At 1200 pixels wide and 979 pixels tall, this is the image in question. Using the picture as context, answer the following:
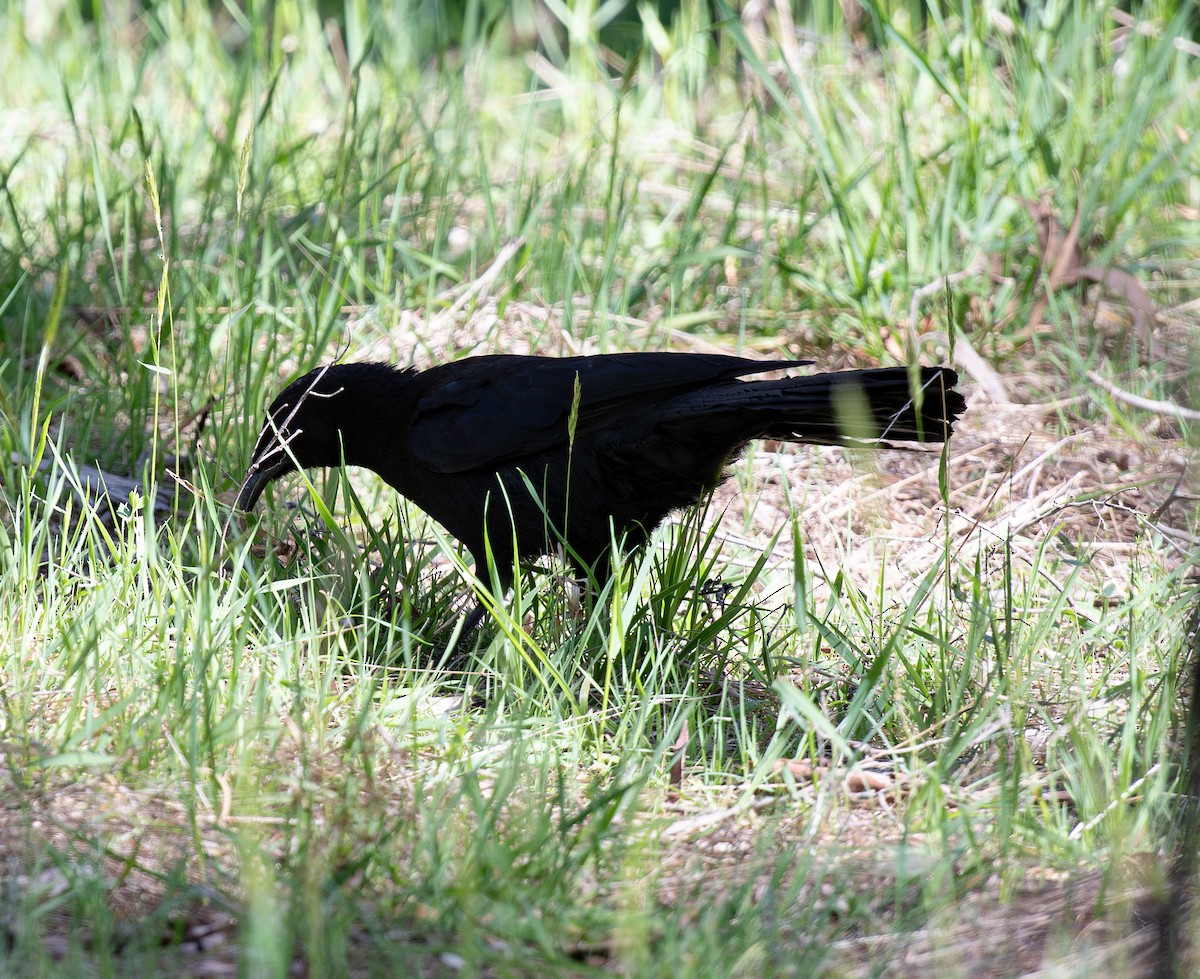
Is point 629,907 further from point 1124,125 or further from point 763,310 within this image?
point 1124,125

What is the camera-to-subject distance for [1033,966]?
1.89m

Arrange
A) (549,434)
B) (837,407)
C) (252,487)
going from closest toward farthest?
(837,407) < (549,434) < (252,487)

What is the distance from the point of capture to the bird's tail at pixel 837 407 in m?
2.80

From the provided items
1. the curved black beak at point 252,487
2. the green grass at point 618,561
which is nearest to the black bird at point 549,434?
the curved black beak at point 252,487

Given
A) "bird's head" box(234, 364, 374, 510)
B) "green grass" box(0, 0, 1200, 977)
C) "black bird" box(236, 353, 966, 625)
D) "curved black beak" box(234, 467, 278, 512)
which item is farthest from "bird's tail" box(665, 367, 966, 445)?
"curved black beak" box(234, 467, 278, 512)

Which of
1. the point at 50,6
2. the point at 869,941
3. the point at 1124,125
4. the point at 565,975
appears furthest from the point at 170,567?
the point at 50,6

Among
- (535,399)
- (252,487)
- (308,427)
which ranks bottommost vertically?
(252,487)

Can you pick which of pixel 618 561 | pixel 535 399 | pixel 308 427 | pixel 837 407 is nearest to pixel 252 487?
pixel 308 427

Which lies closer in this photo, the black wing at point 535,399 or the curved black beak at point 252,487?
the black wing at point 535,399

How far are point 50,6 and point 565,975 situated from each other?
707cm

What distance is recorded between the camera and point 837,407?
289 cm

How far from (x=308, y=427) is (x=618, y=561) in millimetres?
1187

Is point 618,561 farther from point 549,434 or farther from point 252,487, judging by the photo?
point 252,487

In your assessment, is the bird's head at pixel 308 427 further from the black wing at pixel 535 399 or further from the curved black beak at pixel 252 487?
the black wing at pixel 535 399
